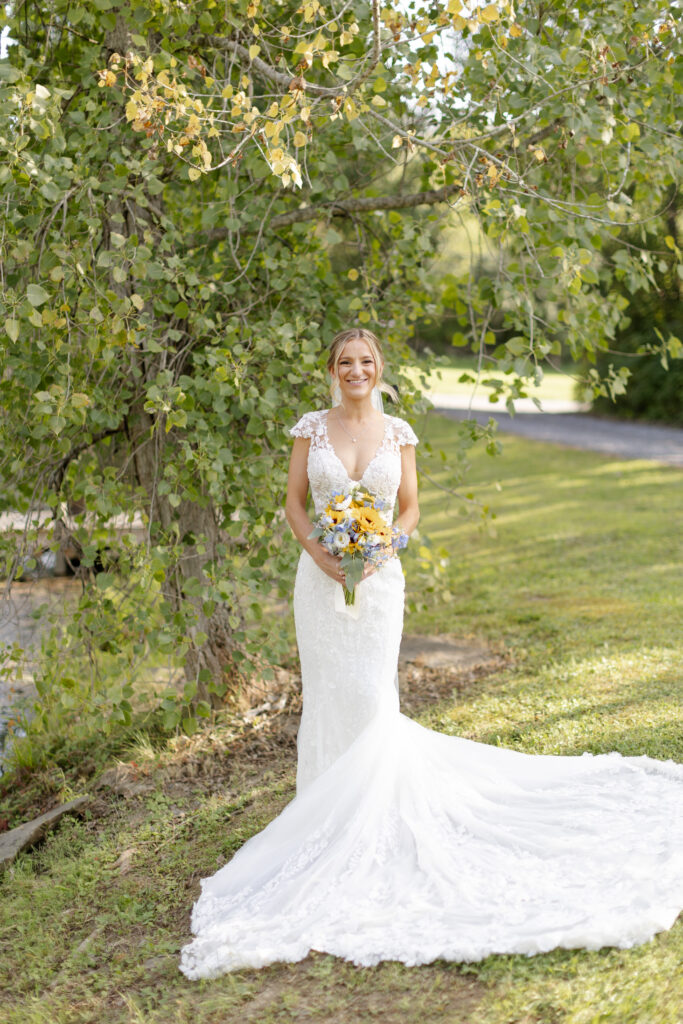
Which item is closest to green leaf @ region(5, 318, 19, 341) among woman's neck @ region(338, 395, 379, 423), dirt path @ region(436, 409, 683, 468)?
woman's neck @ region(338, 395, 379, 423)

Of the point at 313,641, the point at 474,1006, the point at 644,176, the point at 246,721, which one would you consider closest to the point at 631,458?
the point at 644,176

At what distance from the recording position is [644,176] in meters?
5.60

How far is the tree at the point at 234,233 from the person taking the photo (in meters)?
4.14

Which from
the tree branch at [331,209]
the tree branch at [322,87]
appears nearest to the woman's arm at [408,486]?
the tree branch at [322,87]

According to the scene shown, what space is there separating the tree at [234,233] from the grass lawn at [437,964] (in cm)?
59

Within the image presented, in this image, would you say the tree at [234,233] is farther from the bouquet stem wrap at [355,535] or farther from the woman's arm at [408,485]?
the bouquet stem wrap at [355,535]

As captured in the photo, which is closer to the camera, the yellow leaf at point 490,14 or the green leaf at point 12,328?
the yellow leaf at point 490,14

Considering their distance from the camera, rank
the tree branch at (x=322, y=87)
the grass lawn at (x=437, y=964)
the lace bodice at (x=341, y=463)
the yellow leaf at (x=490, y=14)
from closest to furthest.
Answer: the grass lawn at (x=437, y=964), the yellow leaf at (x=490, y=14), the tree branch at (x=322, y=87), the lace bodice at (x=341, y=463)

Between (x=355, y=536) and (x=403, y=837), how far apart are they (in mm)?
1142

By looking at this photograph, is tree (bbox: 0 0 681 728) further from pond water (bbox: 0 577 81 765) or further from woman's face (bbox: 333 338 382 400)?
woman's face (bbox: 333 338 382 400)

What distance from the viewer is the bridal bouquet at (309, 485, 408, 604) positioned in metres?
3.71

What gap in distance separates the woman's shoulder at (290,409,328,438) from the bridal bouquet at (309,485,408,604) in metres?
0.40

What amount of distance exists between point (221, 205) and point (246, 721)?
2877 mm

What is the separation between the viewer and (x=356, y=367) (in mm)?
3971
